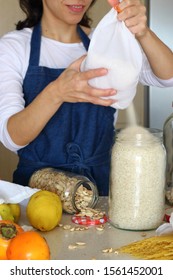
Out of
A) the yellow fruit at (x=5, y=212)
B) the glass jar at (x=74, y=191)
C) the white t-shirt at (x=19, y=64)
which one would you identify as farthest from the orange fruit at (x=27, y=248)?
the white t-shirt at (x=19, y=64)

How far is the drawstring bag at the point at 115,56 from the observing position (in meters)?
1.11

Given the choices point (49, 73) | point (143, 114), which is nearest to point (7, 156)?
point (143, 114)

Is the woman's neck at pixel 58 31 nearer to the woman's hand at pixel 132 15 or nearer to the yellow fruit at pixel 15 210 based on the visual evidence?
the woman's hand at pixel 132 15

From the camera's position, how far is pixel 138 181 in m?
1.08

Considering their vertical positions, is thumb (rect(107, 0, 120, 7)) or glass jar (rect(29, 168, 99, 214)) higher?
thumb (rect(107, 0, 120, 7))

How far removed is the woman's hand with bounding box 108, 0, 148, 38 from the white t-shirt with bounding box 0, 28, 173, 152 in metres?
0.28

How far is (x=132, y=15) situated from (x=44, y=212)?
468 mm

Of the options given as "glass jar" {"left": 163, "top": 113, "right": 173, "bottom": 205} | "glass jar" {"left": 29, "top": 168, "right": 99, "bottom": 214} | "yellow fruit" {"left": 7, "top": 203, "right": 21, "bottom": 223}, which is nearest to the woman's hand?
"glass jar" {"left": 163, "top": 113, "right": 173, "bottom": 205}

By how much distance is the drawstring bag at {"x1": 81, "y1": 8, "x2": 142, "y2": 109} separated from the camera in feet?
3.65

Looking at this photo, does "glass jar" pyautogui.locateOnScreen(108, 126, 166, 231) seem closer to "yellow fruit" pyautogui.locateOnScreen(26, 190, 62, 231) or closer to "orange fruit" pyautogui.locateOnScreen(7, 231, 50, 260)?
"yellow fruit" pyautogui.locateOnScreen(26, 190, 62, 231)

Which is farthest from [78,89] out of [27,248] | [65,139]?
[27,248]

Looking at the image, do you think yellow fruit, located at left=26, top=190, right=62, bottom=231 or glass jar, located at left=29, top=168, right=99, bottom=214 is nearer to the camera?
yellow fruit, located at left=26, top=190, right=62, bottom=231

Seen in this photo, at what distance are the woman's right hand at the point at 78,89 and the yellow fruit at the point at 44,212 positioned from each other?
0.24 metres

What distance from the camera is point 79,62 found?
1209 mm
